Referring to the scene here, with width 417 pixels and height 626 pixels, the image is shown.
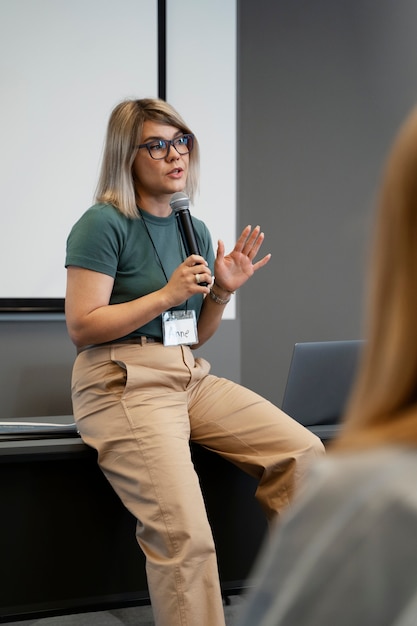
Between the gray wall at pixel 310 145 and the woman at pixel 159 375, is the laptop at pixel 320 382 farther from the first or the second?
the gray wall at pixel 310 145

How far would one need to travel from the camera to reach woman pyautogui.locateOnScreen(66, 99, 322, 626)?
5.61 ft

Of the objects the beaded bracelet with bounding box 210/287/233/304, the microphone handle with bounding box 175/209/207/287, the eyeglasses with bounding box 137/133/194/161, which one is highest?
the eyeglasses with bounding box 137/133/194/161

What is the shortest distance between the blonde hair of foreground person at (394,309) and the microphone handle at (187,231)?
147cm

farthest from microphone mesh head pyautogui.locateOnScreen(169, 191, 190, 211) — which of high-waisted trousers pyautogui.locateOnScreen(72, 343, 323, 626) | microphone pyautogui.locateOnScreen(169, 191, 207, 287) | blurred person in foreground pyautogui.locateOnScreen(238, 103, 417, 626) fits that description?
blurred person in foreground pyautogui.locateOnScreen(238, 103, 417, 626)

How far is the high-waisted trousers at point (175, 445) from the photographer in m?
1.69

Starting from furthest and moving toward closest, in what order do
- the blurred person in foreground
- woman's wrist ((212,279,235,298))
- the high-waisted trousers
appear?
woman's wrist ((212,279,235,298)), the high-waisted trousers, the blurred person in foreground

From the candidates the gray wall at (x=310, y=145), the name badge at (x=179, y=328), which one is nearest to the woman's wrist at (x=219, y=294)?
the name badge at (x=179, y=328)

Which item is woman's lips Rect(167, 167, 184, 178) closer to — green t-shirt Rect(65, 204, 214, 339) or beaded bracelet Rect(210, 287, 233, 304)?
green t-shirt Rect(65, 204, 214, 339)

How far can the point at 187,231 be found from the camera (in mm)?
1949

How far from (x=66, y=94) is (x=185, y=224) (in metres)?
1.37

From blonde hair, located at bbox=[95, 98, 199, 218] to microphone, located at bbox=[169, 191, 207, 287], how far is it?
0.12m

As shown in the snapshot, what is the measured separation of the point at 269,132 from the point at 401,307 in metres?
3.03

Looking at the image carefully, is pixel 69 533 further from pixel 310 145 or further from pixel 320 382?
pixel 310 145

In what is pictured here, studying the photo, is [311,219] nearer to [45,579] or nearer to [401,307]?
[45,579]
